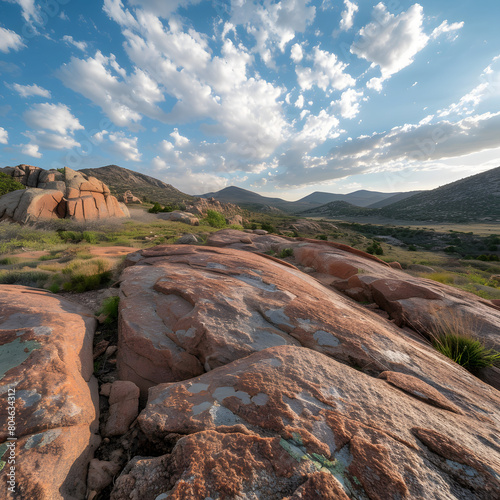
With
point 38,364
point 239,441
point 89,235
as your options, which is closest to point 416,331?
point 239,441

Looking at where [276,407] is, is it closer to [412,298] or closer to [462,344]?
[462,344]

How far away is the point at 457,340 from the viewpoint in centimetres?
411

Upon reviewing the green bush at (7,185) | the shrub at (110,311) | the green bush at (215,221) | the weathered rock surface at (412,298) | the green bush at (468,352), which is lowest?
the green bush at (468,352)

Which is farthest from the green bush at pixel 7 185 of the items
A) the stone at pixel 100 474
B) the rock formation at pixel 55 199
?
the stone at pixel 100 474

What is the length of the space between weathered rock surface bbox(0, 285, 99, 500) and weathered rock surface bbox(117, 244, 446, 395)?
0.63m

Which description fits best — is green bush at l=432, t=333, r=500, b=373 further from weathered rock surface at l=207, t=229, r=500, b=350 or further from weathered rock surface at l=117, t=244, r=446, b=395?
weathered rock surface at l=117, t=244, r=446, b=395

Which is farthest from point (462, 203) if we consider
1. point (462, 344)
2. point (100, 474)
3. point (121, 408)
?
point (100, 474)

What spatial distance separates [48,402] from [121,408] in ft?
2.19

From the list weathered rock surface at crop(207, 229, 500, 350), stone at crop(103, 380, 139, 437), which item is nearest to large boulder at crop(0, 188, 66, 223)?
stone at crop(103, 380, 139, 437)

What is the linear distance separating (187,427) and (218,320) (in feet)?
5.31

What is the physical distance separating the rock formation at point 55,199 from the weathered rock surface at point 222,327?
23.2m

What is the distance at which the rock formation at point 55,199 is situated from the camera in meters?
20.1

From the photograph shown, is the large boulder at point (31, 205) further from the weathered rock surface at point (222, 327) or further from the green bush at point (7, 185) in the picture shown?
the weathered rock surface at point (222, 327)

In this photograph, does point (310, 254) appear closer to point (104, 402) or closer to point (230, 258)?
point (230, 258)
